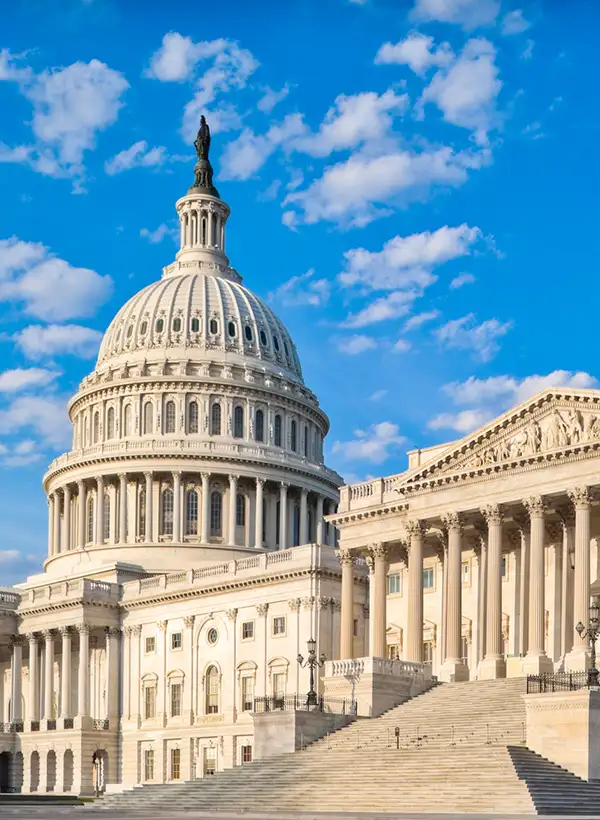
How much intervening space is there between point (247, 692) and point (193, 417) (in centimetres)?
3962

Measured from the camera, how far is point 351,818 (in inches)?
2005

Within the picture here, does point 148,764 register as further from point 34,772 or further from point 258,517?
point 258,517

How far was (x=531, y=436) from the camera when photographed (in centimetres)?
7650

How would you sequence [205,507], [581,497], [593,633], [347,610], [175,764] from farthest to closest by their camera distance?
1. [205,507]
2. [175,764]
3. [347,610]
4. [581,497]
5. [593,633]

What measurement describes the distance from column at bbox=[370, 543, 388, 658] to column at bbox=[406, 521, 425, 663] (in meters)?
2.53

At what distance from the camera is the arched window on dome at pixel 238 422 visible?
462 ft

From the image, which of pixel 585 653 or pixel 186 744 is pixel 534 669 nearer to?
pixel 585 653

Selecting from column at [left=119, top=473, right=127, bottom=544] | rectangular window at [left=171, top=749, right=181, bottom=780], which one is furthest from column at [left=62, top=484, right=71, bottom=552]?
rectangular window at [left=171, top=749, right=181, bottom=780]

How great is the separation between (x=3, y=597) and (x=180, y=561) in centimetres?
1571

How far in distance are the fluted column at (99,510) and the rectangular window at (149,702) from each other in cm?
2290

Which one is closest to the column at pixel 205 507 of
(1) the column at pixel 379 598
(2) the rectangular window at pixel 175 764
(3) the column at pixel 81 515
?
(3) the column at pixel 81 515

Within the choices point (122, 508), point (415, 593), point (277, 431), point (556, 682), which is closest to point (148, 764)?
point (122, 508)

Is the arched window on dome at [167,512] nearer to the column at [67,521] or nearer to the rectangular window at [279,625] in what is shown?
the column at [67,521]

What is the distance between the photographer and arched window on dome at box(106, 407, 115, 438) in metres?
142
